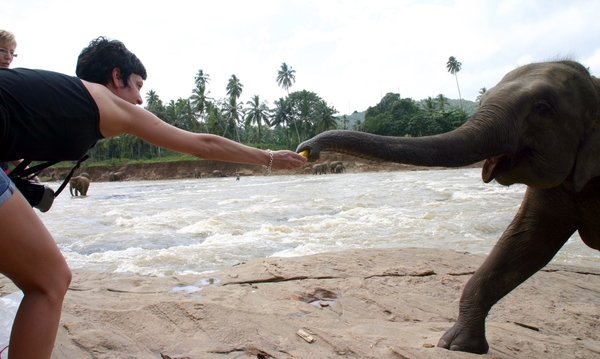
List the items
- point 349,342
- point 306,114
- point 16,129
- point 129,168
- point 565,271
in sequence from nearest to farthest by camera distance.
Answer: point 16,129
point 349,342
point 565,271
point 129,168
point 306,114

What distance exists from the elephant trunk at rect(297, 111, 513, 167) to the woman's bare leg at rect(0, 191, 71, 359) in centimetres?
127

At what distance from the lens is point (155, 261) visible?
634cm

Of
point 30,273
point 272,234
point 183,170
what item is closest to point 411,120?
point 183,170

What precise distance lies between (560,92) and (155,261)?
5314 mm

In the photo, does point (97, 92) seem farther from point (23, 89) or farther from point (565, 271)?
point (565, 271)

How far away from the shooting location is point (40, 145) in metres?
1.68

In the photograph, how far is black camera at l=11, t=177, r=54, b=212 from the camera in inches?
83.8

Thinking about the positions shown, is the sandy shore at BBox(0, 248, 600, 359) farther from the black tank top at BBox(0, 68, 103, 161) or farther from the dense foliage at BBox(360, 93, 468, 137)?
the dense foliage at BBox(360, 93, 468, 137)

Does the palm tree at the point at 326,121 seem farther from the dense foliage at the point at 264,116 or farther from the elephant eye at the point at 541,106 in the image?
the elephant eye at the point at 541,106

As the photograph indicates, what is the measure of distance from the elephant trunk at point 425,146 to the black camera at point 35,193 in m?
1.28

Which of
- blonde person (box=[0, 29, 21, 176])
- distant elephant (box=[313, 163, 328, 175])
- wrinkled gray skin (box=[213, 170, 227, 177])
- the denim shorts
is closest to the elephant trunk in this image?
the denim shorts

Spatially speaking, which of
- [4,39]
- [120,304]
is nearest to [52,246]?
[4,39]

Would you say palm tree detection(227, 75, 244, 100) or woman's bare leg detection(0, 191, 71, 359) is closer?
woman's bare leg detection(0, 191, 71, 359)

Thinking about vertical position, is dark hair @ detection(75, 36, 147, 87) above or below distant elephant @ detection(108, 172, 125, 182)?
above
